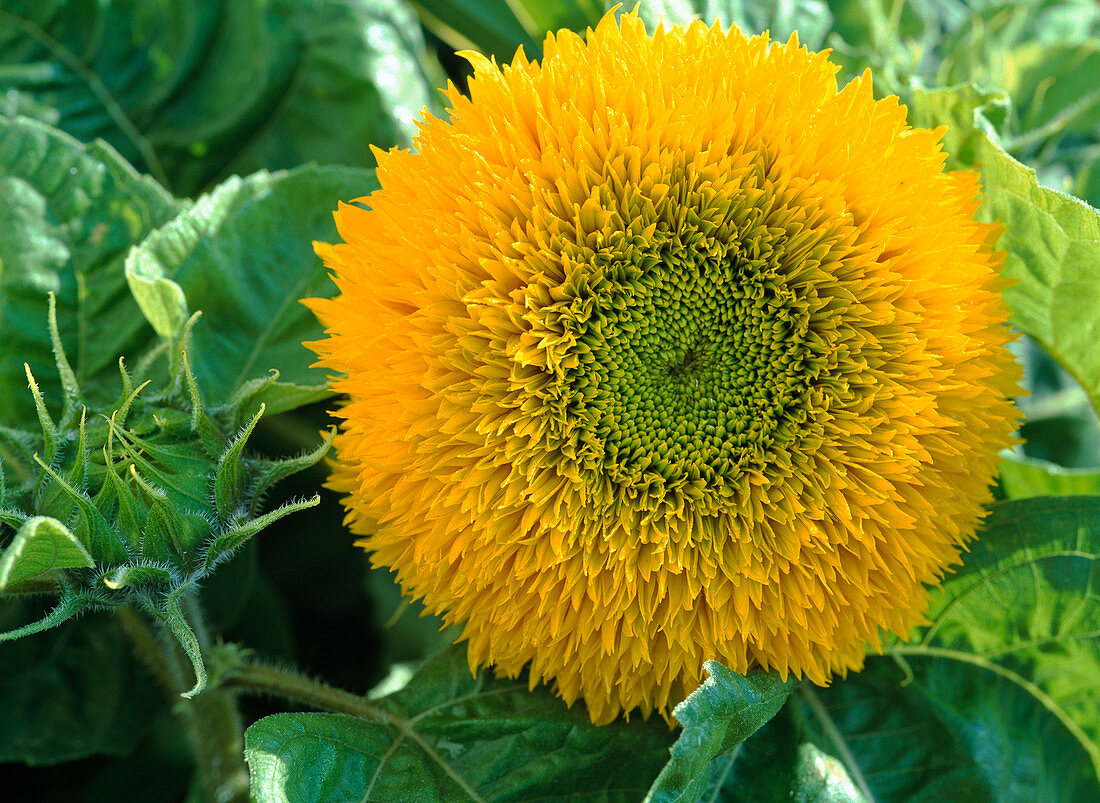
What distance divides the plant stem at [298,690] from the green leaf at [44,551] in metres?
0.28

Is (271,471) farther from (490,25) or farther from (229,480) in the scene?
(490,25)

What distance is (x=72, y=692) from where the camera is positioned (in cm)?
110

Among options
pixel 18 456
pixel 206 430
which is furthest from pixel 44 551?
pixel 18 456

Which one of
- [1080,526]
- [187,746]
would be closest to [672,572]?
[1080,526]

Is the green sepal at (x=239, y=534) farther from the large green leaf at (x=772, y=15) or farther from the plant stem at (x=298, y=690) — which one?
the large green leaf at (x=772, y=15)

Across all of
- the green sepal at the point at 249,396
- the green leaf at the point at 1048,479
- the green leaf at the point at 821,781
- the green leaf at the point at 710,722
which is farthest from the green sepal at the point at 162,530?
the green leaf at the point at 1048,479

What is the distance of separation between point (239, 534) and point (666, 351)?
1.20 feet

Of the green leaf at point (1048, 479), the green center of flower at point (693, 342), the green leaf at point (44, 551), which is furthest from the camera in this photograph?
the green leaf at point (1048, 479)

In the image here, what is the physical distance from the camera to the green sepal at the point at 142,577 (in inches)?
27.4

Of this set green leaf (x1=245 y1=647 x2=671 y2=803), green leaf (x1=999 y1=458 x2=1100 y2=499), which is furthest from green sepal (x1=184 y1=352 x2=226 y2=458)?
green leaf (x1=999 y1=458 x2=1100 y2=499)

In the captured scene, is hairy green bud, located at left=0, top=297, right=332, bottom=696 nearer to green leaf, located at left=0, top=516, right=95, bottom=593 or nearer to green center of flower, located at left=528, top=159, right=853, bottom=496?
green leaf, located at left=0, top=516, right=95, bottom=593

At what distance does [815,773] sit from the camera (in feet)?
2.87

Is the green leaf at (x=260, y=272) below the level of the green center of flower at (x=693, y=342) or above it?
below

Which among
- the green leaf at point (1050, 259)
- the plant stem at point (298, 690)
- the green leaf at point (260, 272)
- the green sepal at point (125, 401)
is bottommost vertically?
the plant stem at point (298, 690)
